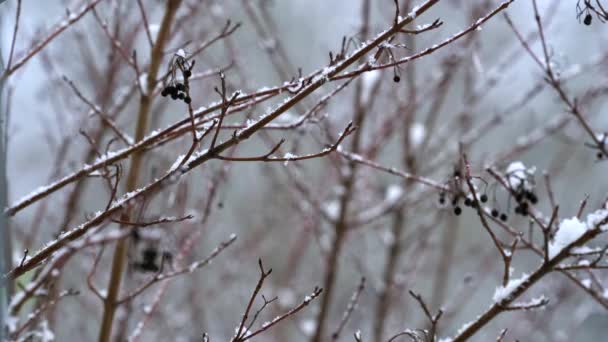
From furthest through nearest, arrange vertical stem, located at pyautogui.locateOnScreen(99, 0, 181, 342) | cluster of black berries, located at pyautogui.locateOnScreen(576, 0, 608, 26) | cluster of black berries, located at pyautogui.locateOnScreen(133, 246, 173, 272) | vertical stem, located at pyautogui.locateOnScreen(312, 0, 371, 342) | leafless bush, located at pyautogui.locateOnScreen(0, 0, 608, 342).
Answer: vertical stem, located at pyautogui.locateOnScreen(312, 0, 371, 342), cluster of black berries, located at pyautogui.locateOnScreen(133, 246, 173, 272), vertical stem, located at pyautogui.locateOnScreen(99, 0, 181, 342), leafless bush, located at pyautogui.locateOnScreen(0, 0, 608, 342), cluster of black berries, located at pyautogui.locateOnScreen(576, 0, 608, 26)

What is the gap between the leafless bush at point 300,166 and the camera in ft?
5.49

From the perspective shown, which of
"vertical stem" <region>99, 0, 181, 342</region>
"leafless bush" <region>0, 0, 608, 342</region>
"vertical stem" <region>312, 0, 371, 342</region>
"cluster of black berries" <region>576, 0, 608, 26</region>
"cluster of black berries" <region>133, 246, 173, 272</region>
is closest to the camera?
"cluster of black berries" <region>576, 0, 608, 26</region>

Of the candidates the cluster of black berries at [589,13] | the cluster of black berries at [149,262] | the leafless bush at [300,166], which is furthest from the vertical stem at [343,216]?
the cluster of black berries at [589,13]

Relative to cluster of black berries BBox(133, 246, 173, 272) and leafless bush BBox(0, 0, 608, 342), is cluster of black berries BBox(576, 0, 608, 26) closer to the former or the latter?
leafless bush BBox(0, 0, 608, 342)

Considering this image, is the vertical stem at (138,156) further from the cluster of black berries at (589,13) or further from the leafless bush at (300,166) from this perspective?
the cluster of black berries at (589,13)

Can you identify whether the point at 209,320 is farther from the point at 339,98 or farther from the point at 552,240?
the point at 552,240

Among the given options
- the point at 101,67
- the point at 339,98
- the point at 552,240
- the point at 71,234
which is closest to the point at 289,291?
the point at 339,98

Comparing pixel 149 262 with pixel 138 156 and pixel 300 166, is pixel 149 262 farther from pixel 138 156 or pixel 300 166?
pixel 300 166

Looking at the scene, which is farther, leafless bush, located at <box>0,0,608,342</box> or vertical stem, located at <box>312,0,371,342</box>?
vertical stem, located at <box>312,0,371,342</box>

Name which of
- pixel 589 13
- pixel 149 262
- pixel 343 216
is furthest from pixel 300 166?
pixel 589 13

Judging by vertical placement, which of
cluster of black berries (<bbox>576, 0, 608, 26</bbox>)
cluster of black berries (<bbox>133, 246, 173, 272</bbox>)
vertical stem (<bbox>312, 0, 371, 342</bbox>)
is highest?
vertical stem (<bbox>312, 0, 371, 342</bbox>)

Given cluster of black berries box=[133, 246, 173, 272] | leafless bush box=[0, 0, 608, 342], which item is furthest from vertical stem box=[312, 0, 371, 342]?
cluster of black berries box=[133, 246, 173, 272]

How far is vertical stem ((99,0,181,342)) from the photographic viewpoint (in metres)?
2.26

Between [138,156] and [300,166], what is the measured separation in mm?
842
